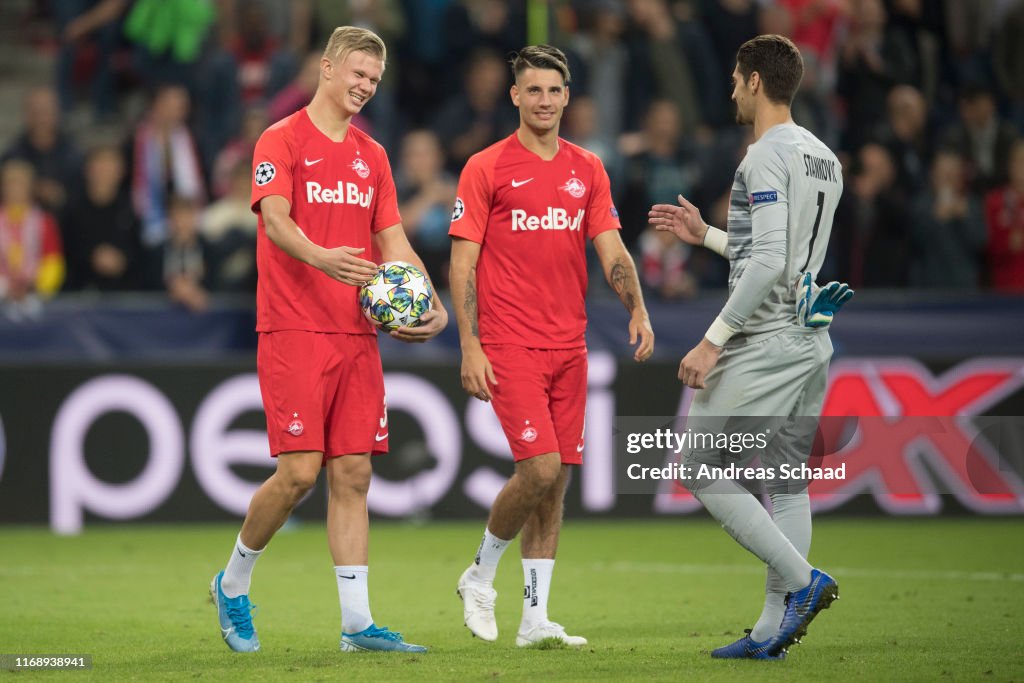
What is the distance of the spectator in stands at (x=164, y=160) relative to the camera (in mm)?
13969

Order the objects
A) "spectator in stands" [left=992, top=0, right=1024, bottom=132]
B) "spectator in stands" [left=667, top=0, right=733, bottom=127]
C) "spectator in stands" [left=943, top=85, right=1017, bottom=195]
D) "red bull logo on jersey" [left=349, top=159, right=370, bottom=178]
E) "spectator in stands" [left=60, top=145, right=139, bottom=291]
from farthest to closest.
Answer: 1. "spectator in stands" [left=992, top=0, right=1024, bottom=132]
2. "spectator in stands" [left=667, top=0, right=733, bottom=127]
3. "spectator in stands" [left=943, top=85, right=1017, bottom=195]
4. "spectator in stands" [left=60, top=145, right=139, bottom=291]
5. "red bull logo on jersey" [left=349, top=159, right=370, bottom=178]

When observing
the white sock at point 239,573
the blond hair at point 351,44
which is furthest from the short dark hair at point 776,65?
the white sock at point 239,573

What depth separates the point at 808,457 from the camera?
21.3 feet

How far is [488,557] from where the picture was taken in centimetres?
709

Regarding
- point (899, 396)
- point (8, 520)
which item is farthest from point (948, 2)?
point (8, 520)

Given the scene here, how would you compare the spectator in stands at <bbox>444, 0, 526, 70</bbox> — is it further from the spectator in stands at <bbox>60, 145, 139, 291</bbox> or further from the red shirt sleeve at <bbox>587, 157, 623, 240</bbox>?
the red shirt sleeve at <bbox>587, 157, 623, 240</bbox>

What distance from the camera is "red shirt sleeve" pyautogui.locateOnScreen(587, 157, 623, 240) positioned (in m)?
7.15

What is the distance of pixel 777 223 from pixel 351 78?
1990 mm

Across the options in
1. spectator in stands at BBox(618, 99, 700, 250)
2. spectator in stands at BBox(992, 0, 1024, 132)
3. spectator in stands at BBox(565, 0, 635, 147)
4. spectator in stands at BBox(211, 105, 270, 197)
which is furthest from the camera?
spectator in stands at BBox(992, 0, 1024, 132)

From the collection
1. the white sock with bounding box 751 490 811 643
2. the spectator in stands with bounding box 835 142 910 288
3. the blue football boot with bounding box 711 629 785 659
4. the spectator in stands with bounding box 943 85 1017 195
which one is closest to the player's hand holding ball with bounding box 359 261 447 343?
the white sock with bounding box 751 490 811 643

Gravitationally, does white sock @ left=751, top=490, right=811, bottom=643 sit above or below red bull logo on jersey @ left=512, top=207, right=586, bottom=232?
below

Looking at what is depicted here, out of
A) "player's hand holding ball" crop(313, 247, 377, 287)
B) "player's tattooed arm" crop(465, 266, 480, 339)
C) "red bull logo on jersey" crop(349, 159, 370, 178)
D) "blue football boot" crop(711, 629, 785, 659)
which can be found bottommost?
"blue football boot" crop(711, 629, 785, 659)

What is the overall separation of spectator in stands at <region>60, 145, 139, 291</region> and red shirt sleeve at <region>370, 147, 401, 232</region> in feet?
23.1

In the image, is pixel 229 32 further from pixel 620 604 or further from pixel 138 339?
pixel 620 604
